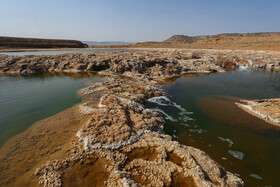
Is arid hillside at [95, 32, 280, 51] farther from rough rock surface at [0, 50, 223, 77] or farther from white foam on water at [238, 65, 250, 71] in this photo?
rough rock surface at [0, 50, 223, 77]

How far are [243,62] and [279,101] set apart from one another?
92.7ft

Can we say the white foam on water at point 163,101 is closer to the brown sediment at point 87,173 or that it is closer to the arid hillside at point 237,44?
the brown sediment at point 87,173

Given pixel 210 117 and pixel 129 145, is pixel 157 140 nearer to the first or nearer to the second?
pixel 129 145

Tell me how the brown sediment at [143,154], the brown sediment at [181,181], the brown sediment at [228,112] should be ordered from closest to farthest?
the brown sediment at [181,181] → the brown sediment at [143,154] → the brown sediment at [228,112]

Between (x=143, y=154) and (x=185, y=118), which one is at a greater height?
(x=143, y=154)

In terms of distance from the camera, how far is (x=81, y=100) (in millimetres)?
12383

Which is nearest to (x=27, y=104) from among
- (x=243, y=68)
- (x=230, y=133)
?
(x=230, y=133)

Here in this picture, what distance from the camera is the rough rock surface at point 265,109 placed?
10172 mm

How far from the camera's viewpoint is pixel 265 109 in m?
11.2

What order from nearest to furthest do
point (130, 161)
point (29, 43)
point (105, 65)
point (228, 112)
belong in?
point (130, 161), point (228, 112), point (105, 65), point (29, 43)

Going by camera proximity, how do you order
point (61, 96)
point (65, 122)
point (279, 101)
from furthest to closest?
point (61, 96) < point (279, 101) < point (65, 122)

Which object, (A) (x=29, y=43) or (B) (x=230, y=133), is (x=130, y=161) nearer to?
(B) (x=230, y=133)

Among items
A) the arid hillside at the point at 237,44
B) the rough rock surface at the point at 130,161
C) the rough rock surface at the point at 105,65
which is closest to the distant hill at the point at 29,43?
the arid hillside at the point at 237,44

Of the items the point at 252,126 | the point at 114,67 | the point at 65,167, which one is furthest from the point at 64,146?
the point at 114,67
